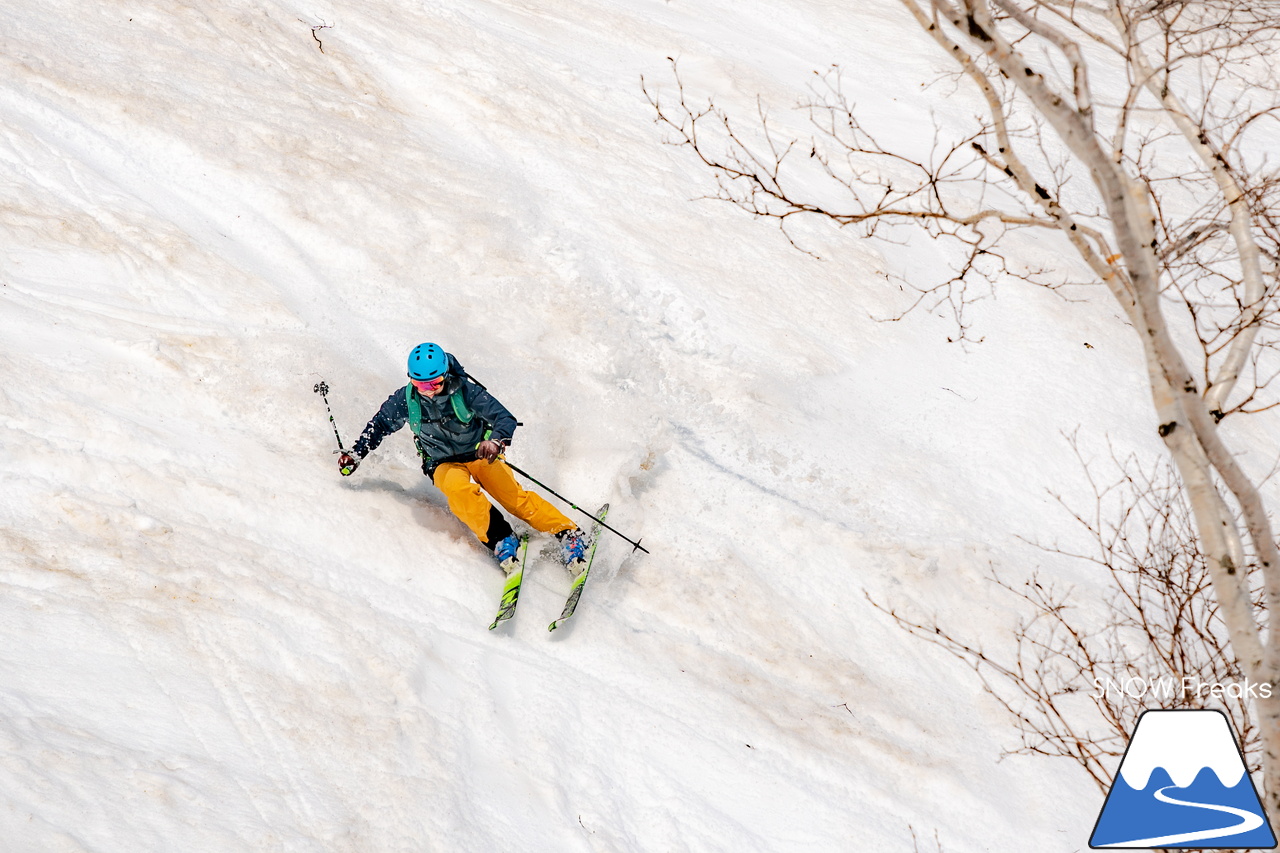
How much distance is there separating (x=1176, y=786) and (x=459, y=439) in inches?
203

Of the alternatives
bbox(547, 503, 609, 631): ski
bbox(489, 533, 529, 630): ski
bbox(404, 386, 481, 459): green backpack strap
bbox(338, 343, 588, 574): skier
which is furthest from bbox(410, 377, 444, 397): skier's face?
bbox(547, 503, 609, 631): ski

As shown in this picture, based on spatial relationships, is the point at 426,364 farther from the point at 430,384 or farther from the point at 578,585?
the point at 578,585

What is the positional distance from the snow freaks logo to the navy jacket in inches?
185

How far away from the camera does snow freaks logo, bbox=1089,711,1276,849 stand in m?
3.72

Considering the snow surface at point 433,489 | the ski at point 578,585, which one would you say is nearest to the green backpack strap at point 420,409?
the snow surface at point 433,489

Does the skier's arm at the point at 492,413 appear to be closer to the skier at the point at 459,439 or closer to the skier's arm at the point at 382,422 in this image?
the skier at the point at 459,439

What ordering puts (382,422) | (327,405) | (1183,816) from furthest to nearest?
1. (327,405)
2. (382,422)
3. (1183,816)

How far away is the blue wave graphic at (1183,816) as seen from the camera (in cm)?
364

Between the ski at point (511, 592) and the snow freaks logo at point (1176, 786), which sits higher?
the snow freaks logo at point (1176, 786)

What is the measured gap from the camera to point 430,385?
23.1 feet

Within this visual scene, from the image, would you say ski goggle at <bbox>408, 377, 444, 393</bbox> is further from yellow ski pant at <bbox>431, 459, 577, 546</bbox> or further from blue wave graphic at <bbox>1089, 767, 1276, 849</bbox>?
blue wave graphic at <bbox>1089, 767, 1276, 849</bbox>

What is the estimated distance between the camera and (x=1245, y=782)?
3773 mm

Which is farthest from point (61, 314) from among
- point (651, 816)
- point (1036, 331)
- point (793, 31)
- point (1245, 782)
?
point (793, 31)

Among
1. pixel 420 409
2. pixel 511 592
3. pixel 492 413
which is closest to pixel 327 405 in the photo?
pixel 420 409
